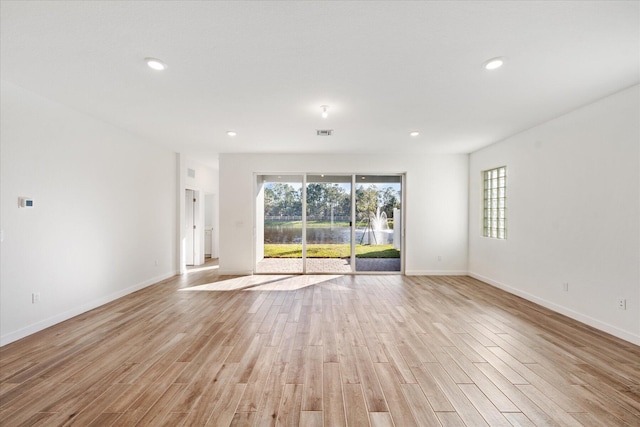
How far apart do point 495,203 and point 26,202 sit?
22.7 feet

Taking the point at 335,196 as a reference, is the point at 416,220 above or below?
below

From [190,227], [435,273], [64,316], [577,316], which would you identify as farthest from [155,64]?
[435,273]

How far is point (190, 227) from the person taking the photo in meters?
7.45

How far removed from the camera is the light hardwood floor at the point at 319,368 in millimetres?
1853

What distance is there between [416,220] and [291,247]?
278 centimetres

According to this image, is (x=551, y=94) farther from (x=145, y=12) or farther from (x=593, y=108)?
(x=145, y=12)

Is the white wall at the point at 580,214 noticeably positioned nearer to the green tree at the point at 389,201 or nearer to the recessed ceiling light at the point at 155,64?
the green tree at the point at 389,201

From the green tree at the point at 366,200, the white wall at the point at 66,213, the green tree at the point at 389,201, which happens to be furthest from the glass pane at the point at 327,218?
the white wall at the point at 66,213

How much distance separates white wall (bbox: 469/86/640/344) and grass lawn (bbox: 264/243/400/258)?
2187mm

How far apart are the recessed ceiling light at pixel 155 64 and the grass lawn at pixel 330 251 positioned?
4248 mm

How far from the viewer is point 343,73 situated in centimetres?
265

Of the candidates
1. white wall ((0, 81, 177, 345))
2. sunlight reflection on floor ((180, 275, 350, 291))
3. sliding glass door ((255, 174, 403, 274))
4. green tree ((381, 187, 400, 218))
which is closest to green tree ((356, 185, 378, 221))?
sliding glass door ((255, 174, 403, 274))

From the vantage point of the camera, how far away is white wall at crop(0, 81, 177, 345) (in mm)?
2928

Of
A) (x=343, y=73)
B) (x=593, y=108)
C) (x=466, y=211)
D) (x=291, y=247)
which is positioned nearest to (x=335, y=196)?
(x=291, y=247)
